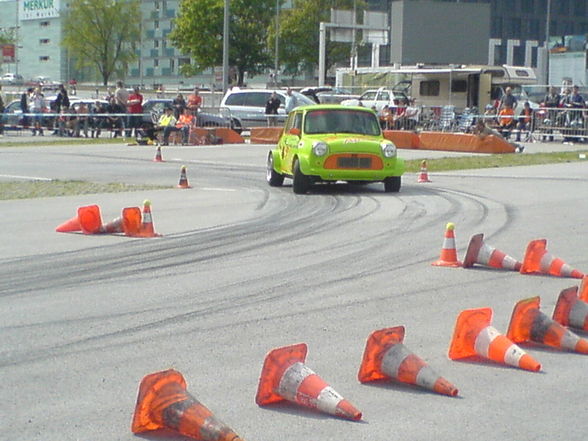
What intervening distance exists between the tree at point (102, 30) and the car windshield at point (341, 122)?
7398cm

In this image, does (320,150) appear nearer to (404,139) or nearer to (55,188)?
(55,188)

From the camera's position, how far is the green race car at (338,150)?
715 inches

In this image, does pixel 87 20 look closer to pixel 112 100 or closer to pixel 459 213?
pixel 112 100

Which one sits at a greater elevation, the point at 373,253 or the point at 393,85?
the point at 393,85

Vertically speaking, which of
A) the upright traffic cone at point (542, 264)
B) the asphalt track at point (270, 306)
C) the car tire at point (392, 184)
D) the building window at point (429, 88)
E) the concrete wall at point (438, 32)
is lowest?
the asphalt track at point (270, 306)

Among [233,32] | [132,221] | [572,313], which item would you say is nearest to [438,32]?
[233,32]

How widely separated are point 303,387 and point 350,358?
4.05 ft

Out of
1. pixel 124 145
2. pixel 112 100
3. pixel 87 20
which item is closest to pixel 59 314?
pixel 124 145

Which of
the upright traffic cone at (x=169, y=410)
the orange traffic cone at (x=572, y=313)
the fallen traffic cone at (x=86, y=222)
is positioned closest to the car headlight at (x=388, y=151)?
the fallen traffic cone at (x=86, y=222)

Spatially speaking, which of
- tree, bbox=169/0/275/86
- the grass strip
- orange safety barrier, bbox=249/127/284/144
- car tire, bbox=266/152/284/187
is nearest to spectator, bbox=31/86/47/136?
orange safety barrier, bbox=249/127/284/144

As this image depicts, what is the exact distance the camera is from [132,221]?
1297 cm

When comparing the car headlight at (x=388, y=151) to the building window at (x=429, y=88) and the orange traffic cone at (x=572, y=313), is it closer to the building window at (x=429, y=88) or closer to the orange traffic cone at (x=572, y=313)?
the orange traffic cone at (x=572, y=313)

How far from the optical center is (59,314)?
8.59m

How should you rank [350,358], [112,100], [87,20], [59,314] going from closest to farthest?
[350,358] → [59,314] → [112,100] → [87,20]
